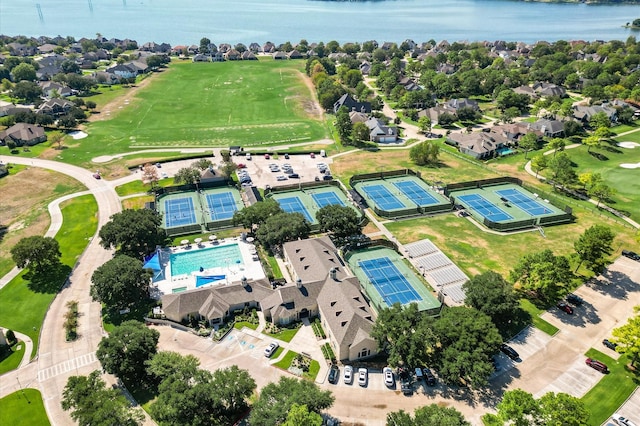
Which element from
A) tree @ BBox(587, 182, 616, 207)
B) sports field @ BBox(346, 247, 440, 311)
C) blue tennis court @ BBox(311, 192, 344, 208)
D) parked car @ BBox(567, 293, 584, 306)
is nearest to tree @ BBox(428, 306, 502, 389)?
sports field @ BBox(346, 247, 440, 311)

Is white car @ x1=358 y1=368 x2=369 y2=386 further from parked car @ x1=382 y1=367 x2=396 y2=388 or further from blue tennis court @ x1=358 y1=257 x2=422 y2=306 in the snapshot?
blue tennis court @ x1=358 y1=257 x2=422 y2=306

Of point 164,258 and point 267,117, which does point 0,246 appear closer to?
point 164,258

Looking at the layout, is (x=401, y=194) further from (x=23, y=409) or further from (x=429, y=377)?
(x=23, y=409)

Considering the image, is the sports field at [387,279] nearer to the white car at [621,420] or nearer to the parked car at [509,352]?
the parked car at [509,352]

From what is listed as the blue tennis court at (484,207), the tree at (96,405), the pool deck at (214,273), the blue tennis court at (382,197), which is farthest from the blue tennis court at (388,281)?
the tree at (96,405)

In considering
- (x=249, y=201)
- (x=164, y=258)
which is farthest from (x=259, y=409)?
(x=249, y=201)
